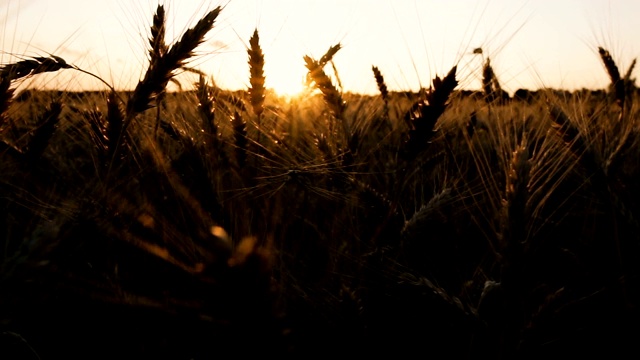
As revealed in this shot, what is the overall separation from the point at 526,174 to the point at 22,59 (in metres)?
1.57

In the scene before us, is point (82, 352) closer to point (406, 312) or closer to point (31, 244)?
point (31, 244)

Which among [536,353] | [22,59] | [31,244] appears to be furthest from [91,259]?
[536,353]

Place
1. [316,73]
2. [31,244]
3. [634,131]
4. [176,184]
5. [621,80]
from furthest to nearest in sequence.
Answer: [621,80] → [316,73] → [634,131] → [176,184] → [31,244]

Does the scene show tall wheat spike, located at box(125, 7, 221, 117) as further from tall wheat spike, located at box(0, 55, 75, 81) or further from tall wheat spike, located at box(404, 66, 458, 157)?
tall wheat spike, located at box(404, 66, 458, 157)

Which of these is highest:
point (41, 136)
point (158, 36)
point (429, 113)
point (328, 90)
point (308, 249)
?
point (158, 36)

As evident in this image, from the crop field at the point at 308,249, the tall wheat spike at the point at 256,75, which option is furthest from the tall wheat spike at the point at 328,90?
the tall wheat spike at the point at 256,75

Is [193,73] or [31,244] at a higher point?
[193,73]

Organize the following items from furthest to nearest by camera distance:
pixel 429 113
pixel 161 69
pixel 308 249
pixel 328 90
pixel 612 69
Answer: pixel 612 69
pixel 328 90
pixel 308 249
pixel 429 113
pixel 161 69

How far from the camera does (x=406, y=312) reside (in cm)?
150

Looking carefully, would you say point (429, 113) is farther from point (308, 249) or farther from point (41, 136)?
point (41, 136)

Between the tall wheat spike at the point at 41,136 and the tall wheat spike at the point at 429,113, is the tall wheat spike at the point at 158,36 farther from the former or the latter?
the tall wheat spike at the point at 429,113

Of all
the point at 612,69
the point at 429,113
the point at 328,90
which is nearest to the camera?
the point at 429,113

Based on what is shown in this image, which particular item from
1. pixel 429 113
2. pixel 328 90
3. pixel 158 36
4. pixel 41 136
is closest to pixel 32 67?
pixel 41 136

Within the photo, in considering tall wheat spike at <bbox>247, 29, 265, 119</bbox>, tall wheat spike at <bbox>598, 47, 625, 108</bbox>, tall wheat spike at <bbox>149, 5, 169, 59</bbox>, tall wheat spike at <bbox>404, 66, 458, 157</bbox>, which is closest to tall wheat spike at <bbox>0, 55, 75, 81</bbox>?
tall wheat spike at <bbox>149, 5, 169, 59</bbox>
